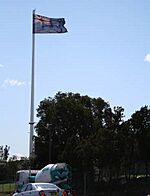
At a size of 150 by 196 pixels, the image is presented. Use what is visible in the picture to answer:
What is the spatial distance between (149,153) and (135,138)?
6.01 feet

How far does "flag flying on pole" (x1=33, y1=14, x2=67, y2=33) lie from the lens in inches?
1789

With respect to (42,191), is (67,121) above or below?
above

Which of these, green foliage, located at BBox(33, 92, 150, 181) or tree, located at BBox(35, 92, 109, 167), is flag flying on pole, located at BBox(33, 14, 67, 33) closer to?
green foliage, located at BBox(33, 92, 150, 181)

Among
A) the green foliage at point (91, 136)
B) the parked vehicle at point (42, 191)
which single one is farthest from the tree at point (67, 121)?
the parked vehicle at point (42, 191)

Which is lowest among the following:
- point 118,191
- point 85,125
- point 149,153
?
point 118,191

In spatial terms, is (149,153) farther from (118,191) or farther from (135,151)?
(118,191)

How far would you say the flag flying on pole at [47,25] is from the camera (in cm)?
4544

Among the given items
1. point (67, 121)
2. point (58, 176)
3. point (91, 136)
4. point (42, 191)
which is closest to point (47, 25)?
point (91, 136)

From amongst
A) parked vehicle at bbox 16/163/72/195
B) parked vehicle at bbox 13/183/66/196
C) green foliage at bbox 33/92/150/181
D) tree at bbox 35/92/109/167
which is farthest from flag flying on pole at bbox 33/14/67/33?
parked vehicle at bbox 13/183/66/196

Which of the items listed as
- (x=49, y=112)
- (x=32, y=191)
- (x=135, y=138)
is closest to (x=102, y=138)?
(x=135, y=138)

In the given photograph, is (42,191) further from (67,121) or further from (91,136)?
(67,121)

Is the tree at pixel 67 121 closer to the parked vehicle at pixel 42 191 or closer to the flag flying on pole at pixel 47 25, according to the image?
the flag flying on pole at pixel 47 25

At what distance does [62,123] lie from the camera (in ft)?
215

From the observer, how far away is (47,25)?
153 feet
